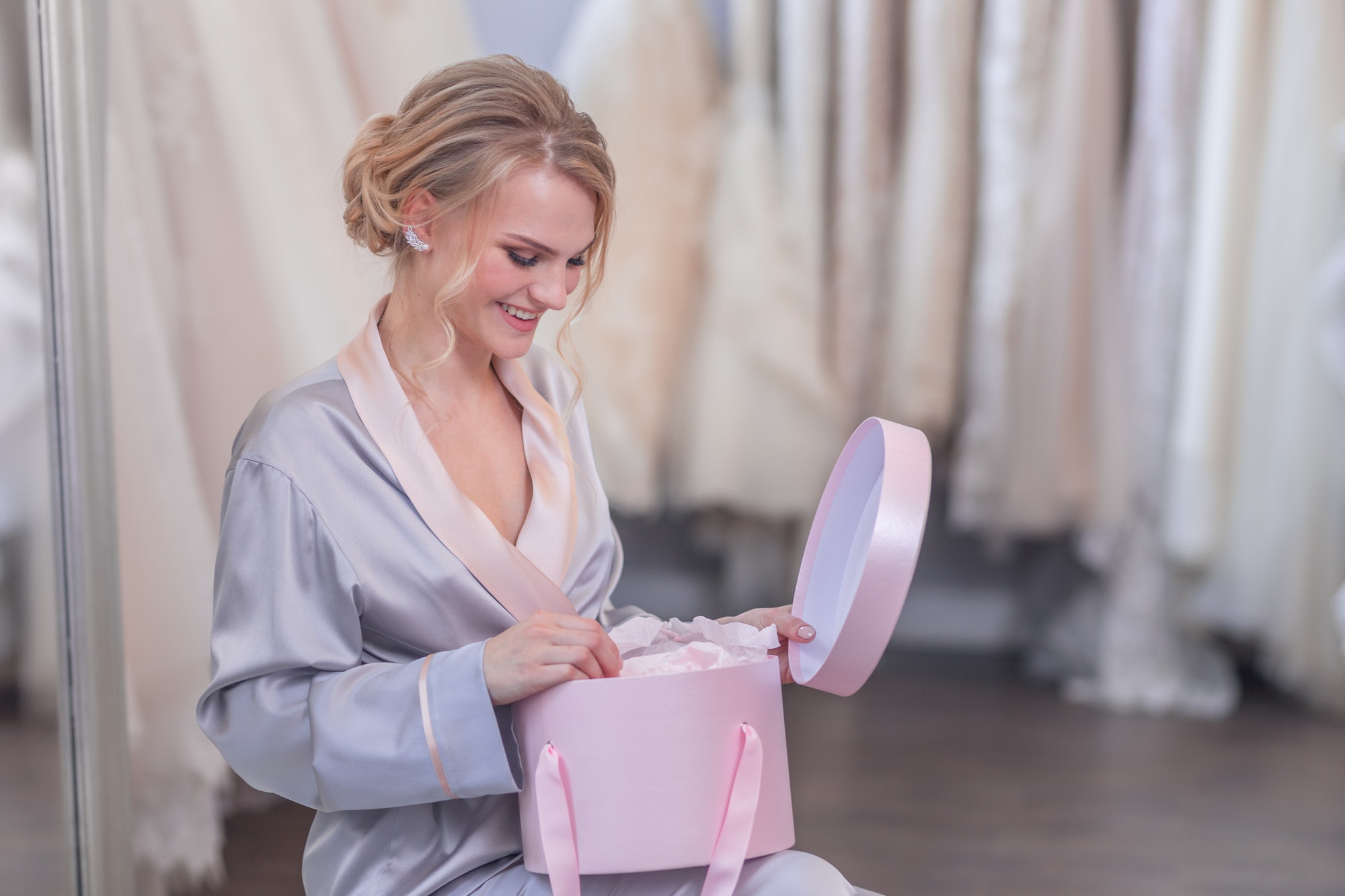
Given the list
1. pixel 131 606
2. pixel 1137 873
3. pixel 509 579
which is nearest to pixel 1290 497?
pixel 1137 873

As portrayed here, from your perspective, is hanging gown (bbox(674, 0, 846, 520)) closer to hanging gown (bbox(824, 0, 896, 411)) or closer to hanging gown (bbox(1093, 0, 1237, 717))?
hanging gown (bbox(824, 0, 896, 411))

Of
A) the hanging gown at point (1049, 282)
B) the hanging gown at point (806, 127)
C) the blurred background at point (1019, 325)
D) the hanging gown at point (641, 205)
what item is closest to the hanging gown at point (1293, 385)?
the blurred background at point (1019, 325)

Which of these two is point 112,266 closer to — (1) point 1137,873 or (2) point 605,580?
(2) point 605,580

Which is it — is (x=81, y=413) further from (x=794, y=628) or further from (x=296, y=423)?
(x=794, y=628)

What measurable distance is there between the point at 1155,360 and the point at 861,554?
174 cm

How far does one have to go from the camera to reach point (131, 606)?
1411mm

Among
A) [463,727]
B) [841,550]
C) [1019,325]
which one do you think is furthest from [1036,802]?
[463,727]

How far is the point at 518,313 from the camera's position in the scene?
865 millimetres

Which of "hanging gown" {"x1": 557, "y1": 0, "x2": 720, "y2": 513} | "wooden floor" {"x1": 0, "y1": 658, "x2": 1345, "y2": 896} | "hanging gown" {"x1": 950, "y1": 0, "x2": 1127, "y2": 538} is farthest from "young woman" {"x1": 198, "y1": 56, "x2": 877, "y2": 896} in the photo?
"hanging gown" {"x1": 950, "y1": 0, "x2": 1127, "y2": 538}

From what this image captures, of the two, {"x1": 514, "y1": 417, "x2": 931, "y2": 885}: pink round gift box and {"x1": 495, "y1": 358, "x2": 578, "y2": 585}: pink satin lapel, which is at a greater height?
{"x1": 495, "y1": 358, "x2": 578, "y2": 585}: pink satin lapel

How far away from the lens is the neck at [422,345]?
91 centimetres

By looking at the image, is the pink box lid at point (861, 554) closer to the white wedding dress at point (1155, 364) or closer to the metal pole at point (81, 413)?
the metal pole at point (81, 413)

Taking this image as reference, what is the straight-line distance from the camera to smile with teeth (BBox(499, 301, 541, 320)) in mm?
860

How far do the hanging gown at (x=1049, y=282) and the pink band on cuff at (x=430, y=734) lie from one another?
1.76 meters
